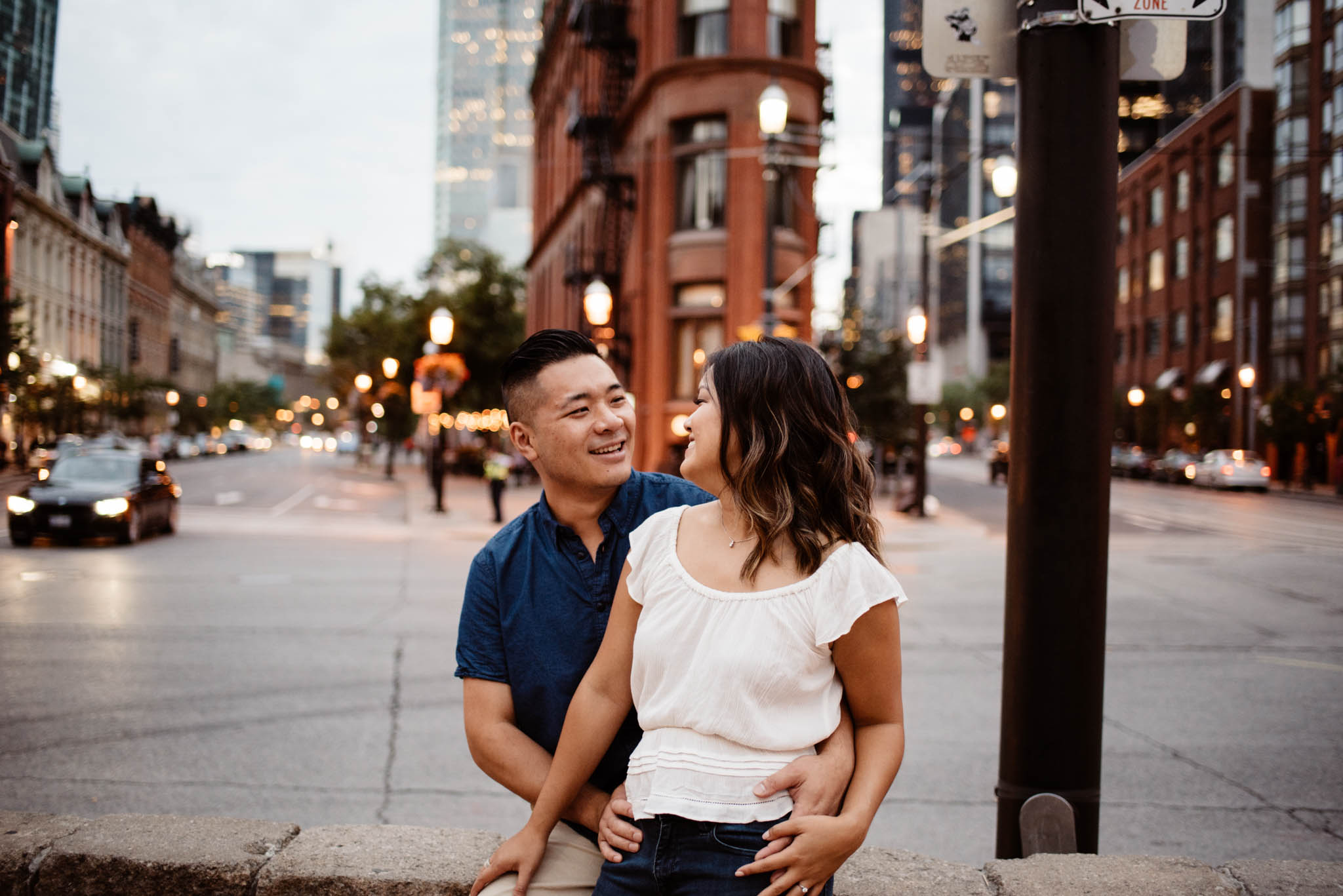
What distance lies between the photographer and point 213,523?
22.6m

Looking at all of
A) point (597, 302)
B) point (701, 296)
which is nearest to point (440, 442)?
point (597, 302)

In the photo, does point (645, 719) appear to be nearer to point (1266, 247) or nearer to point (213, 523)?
point (213, 523)

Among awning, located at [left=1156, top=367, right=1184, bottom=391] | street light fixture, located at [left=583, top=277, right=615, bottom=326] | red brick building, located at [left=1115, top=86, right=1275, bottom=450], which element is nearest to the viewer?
street light fixture, located at [left=583, top=277, right=615, bottom=326]

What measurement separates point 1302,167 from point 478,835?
57652mm

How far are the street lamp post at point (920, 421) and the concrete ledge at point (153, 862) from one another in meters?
23.3

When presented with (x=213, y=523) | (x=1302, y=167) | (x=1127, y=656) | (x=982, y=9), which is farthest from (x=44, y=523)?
(x=1302, y=167)

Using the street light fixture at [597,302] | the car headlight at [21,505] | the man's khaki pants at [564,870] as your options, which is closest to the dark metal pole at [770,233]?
the street light fixture at [597,302]

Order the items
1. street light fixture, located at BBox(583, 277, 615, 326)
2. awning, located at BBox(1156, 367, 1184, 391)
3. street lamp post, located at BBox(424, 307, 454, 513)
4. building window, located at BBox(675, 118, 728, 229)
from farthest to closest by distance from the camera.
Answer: awning, located at BBox(1156, 367, 1184, 391)
building window, located at BBox(675, 118, 728, 229)
street lamp post, located at BBox(424, 307, 454, 513)
street light fixture, located at BBox(583, 277, 615, 326)

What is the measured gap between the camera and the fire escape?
33.8m

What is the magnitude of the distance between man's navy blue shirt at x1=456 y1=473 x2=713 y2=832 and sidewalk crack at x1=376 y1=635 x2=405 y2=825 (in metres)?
2.50

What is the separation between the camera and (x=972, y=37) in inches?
131

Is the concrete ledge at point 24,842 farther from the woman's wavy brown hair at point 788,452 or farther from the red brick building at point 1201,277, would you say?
the red brick building at point 1201,277

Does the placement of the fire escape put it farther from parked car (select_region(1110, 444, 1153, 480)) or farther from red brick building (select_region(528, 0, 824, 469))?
parked car (select_region(1110, 444, 1153, 480))

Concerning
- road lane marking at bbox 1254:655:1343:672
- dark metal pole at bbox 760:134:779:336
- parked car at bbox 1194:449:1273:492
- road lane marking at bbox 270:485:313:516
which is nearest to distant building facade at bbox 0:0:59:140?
road lane marking at bbox 1254:655:1343:672
